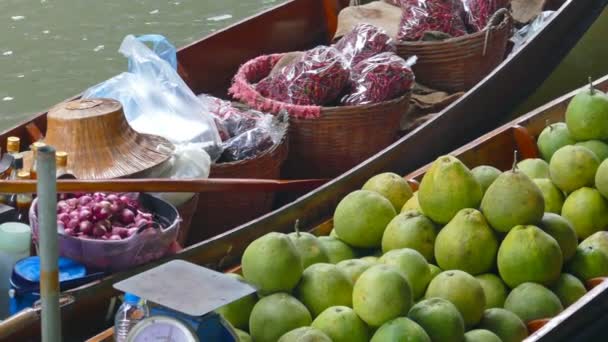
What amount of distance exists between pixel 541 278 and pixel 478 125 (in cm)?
138

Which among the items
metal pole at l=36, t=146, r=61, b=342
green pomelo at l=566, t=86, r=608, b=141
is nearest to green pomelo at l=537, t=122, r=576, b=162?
green pomelo at l=566, t=86, r=608, b=141

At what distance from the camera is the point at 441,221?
221cm

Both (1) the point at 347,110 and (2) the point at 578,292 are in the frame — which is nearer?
(2) the point at 578,292

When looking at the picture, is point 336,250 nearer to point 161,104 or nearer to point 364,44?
point 161,104

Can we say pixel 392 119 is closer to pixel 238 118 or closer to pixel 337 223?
pixel 238 118

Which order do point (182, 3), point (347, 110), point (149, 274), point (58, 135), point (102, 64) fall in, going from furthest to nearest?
1. point (182, 3)
2. point (102, 64)
3. point (347, 110)
4. point (58, 135)
5. point (149, 274)

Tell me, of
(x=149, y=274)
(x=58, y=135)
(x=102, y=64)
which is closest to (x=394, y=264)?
(x=149, y=274)

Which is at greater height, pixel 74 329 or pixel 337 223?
pixel 337 223

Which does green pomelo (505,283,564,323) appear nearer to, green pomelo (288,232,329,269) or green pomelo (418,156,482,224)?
green pomelo (418,156,482,224)

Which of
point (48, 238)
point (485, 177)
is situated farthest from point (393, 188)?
point (48, 238)

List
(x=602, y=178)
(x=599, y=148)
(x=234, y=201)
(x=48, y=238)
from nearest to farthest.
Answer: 1. (x=48, y=238)
2. (x=602, y=178)
3. (x=599, y=148)
4. (x=234, y=201)

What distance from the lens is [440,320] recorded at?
1.82 meters

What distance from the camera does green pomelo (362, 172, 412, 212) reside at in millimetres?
2412

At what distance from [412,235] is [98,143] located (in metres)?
1.00
